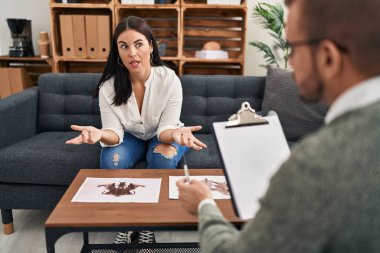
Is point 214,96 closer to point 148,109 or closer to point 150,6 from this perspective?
point 148,109

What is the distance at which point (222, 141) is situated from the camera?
89 centimetres

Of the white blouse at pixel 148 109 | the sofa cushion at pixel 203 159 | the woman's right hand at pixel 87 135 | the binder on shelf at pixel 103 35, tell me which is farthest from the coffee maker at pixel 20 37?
the sofa cushion at pixel 203 159

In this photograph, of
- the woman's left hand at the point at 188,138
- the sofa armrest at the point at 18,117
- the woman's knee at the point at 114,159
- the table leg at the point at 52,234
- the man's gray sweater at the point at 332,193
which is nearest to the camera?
the man's gray sweater at the point at 332,193

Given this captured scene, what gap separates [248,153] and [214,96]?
137cm

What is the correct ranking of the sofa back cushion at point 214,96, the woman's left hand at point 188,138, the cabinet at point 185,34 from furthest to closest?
the cabinet at point 185,34 → the sofa back cushion at point 214,96 → the woman's left hand at point 188,138

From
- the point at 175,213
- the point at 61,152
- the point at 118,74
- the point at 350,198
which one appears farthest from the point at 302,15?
the point at 61,152

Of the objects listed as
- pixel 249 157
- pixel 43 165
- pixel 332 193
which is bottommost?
pixel 43 165

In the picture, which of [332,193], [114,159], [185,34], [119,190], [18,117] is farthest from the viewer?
[185,34]

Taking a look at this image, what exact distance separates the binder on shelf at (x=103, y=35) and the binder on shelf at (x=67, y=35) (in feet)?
0.72

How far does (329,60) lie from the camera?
1.68 feet

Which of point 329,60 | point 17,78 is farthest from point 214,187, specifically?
point 17,78

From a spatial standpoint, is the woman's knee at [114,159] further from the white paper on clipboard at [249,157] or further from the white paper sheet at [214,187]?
the white paper on clipboard at [249,157]

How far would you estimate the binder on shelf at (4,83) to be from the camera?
279 cm

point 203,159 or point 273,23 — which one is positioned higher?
point 273,23
